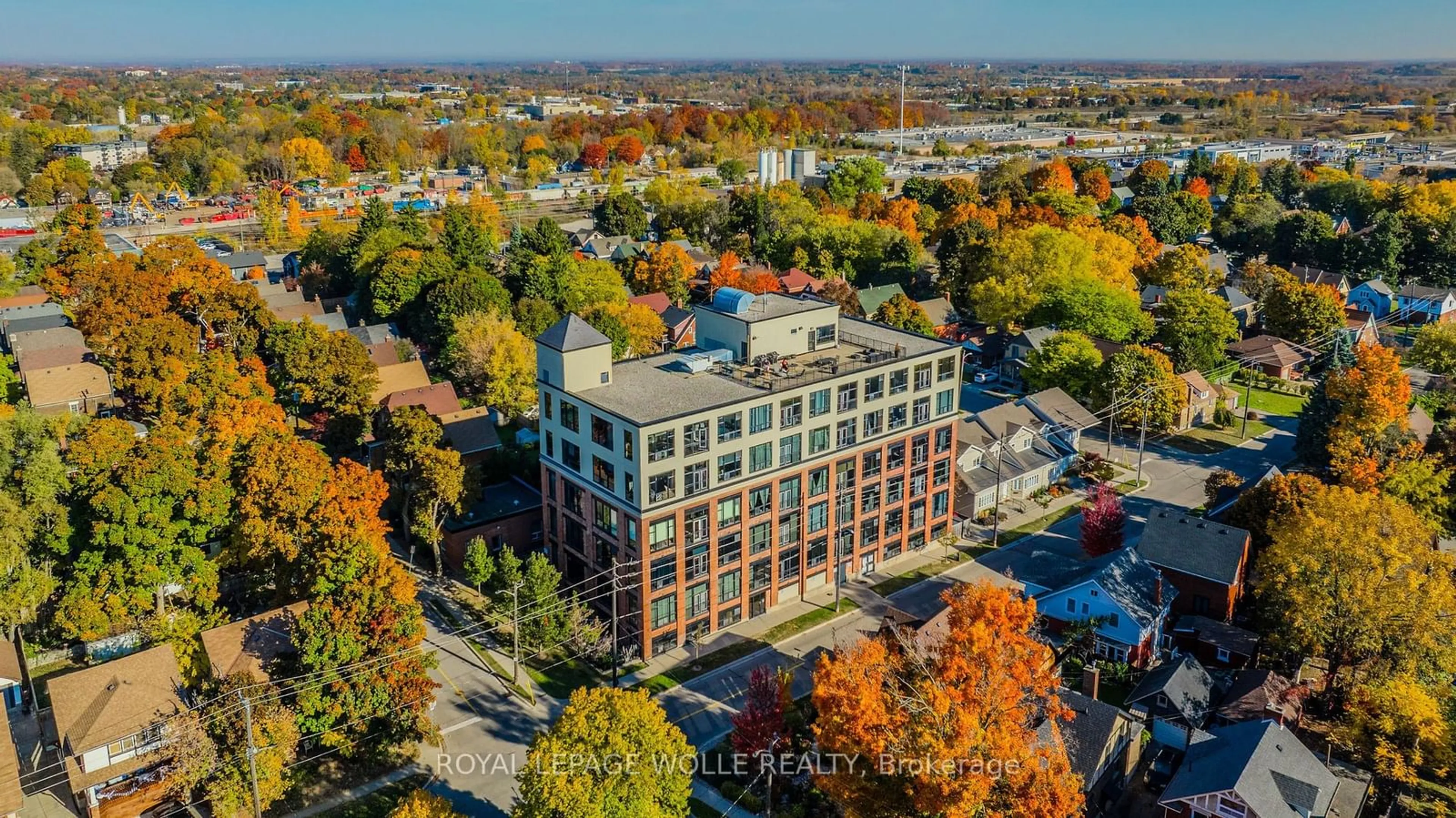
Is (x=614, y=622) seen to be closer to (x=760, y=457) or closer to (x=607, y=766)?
(x=760, y=457)

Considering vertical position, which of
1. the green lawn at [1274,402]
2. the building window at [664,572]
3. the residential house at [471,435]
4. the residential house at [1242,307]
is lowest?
the green lawn at [1274,402]

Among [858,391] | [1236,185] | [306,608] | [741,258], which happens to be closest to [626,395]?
[858,391]

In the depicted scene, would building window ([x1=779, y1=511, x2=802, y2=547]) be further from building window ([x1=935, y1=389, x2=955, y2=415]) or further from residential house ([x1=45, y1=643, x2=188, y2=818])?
residential house ([x1=45, y1=643, x2=188, y2=818])

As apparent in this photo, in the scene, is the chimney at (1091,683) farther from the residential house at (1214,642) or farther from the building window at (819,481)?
the building window at (819,481)

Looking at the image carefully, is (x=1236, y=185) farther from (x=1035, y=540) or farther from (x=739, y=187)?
(x=1035, y=540)

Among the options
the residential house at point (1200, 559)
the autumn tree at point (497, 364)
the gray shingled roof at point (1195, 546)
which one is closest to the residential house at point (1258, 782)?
the residential house at point (1200, 559)

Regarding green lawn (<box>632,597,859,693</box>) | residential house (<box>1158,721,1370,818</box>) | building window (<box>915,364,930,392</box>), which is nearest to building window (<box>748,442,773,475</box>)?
green lawn (<box>632,597,859,693</box>)
